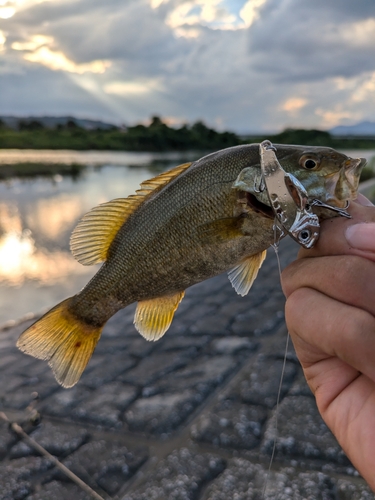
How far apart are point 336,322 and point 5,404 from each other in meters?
3.22

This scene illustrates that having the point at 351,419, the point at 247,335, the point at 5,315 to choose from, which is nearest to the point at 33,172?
the point at 5,315

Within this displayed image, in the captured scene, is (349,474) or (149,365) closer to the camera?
(349,474)

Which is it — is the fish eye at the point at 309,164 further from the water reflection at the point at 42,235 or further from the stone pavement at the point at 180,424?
the water reflection at the point at 42,235

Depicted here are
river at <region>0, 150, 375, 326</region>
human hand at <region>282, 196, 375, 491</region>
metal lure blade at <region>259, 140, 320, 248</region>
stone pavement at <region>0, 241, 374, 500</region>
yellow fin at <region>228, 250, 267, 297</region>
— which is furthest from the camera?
river at <region>0, 150, 375, 326</region>

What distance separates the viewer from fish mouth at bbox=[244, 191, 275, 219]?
5.32ft

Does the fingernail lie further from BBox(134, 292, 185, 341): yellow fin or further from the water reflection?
the water reflection

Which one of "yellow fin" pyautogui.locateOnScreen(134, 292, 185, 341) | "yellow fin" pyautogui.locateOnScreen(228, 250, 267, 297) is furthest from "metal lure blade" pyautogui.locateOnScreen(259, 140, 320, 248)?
"yellow fin" pyautogui.locateOnScreen(134, 292, 185, 341)

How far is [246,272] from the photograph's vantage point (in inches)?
71.6

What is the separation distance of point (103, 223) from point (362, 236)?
1.08m

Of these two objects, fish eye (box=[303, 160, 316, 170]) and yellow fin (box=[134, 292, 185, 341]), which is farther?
yellow fin (box=[134, 292, 185, 341])

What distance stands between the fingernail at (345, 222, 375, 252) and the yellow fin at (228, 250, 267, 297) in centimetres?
44

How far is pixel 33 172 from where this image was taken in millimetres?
19078

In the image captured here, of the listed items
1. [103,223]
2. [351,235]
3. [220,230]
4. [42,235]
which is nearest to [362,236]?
[351,235]

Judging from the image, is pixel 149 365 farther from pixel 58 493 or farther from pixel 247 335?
pixel 58 493
